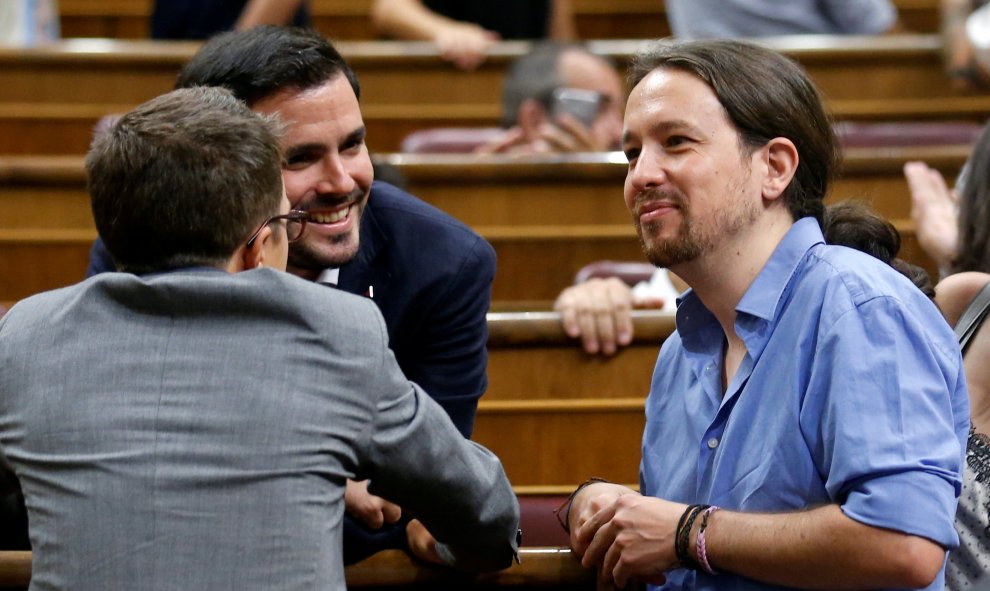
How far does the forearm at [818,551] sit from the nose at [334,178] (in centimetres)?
62

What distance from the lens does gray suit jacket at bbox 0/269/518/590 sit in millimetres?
1010

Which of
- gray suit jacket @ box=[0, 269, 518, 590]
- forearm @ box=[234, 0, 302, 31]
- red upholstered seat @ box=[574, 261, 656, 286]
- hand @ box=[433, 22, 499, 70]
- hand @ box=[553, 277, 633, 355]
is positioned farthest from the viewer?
hand @ box=[433, 22, 499, 70]

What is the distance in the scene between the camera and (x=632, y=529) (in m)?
1.22

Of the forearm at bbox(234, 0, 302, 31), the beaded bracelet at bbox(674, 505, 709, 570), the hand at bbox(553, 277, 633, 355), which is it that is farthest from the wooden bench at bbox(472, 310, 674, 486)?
the forearm at bbox(234, 0, 302, 31)

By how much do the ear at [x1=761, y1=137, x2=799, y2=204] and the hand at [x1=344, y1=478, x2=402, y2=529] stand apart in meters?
0.52

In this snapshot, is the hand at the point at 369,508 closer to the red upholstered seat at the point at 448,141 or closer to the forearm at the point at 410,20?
the red upholstered seat at the point at 448,141

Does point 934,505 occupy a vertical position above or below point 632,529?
above

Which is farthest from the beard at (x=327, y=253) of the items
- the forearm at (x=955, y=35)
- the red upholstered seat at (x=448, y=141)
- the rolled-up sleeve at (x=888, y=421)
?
the forearm at (x=955, y=35)

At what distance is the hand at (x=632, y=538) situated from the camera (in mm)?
1197

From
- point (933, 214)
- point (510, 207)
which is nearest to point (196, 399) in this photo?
point (933, 214)

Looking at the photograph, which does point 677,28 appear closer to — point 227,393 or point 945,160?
point 945,160

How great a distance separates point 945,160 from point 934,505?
1.88 metres

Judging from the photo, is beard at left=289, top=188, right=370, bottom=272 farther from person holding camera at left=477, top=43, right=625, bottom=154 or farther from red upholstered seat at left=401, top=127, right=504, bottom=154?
red upholstered seat at left=401, top=127, right=504, bottom=154

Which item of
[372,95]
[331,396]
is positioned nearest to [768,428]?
[331,396]
